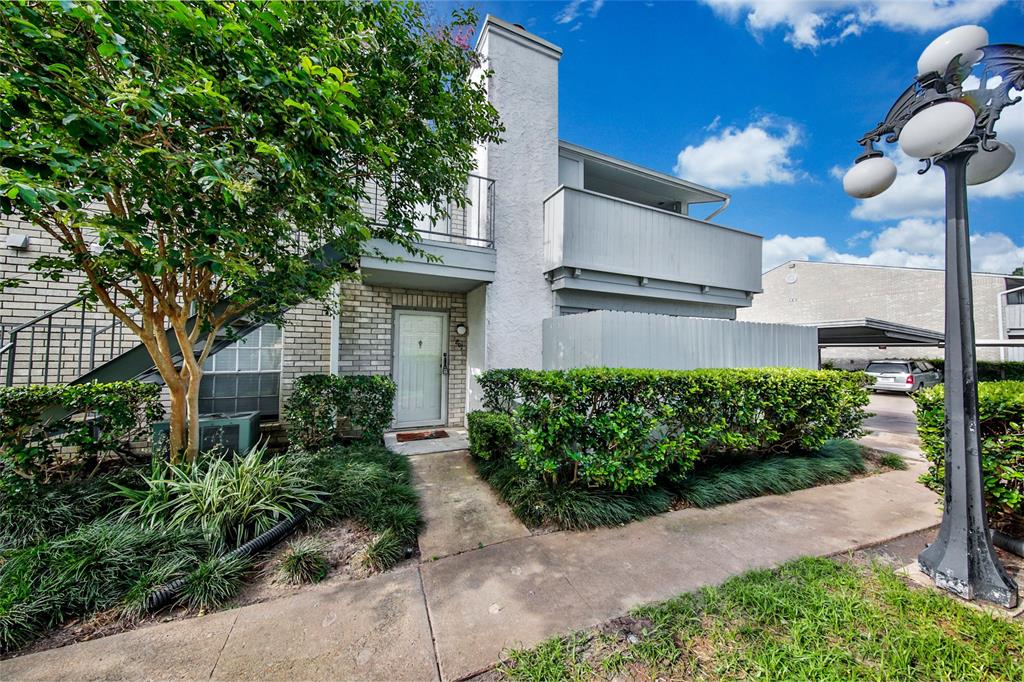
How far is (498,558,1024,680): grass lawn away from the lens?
1.81 m

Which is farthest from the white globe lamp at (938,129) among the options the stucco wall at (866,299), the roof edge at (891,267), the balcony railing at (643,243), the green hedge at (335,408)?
the roof edge at (891,267)

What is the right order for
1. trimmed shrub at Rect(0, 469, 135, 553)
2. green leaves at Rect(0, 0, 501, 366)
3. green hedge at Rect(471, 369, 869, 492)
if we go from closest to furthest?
green leaves at Rect(0, 0, 501, 366) < trimmed shrub at Rect(0, 469, 135, 553) < green hedge at Rect(471, 369, 869, 492)

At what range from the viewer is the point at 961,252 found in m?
2.51

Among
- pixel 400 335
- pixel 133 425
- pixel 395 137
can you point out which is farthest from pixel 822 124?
pixel 133 425

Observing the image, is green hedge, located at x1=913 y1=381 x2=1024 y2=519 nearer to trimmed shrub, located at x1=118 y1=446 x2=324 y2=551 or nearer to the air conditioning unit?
trimmed shrub, located at x1=118 y1=446 x2=324 y2=551

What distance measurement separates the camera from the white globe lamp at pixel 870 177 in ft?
8.87

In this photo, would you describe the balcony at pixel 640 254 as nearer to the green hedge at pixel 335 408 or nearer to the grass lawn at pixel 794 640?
the green hedge at pixel 335 408

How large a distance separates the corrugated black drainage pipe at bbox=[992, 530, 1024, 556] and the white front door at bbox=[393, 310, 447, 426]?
21.8 feet

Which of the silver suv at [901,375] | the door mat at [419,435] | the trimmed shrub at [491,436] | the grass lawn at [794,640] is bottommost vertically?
the grass lawn at [794,640]

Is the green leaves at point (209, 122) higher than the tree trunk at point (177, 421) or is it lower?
higher

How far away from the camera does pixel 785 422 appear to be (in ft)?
15.4

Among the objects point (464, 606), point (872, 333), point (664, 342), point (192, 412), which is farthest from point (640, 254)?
point (872, 333)

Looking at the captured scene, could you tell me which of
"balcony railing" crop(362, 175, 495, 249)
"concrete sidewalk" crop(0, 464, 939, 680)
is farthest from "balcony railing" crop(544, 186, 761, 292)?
"concrete sidewalk" crop(0, 464, 939, 680)

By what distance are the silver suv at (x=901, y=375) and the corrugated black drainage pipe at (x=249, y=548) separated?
1923cm
